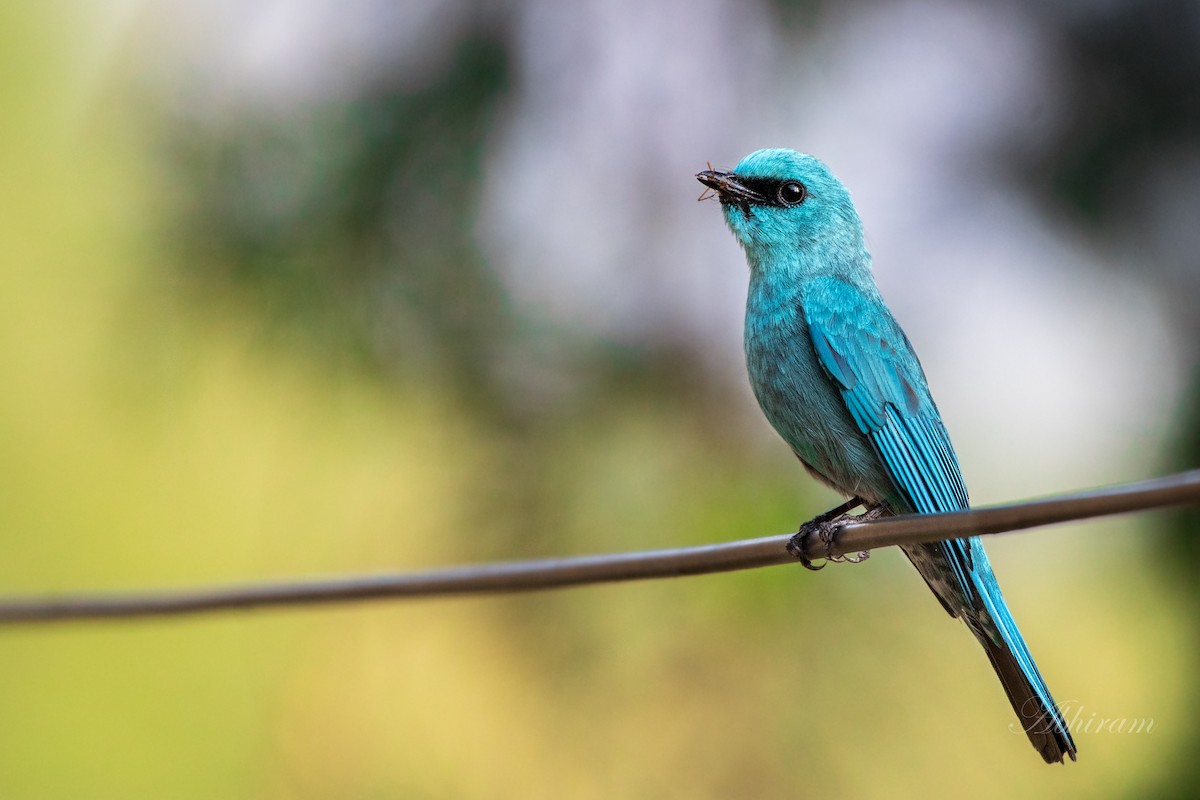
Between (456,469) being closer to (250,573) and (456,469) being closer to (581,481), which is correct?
(581,481)

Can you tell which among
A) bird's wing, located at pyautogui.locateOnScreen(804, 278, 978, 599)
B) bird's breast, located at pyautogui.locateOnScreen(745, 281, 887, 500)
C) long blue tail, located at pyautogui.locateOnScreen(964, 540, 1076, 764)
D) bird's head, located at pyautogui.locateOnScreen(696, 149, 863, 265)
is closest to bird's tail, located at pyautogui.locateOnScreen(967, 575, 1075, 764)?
long blue tail, located at pyautogui.locateOnScreen(964, 540, 1076, 764)

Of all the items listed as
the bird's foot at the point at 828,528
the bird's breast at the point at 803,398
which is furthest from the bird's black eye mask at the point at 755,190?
the bird's foot at the point at 828,528

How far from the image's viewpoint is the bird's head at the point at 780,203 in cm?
287

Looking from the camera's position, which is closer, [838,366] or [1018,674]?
[1018,674]

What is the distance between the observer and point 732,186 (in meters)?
2.90

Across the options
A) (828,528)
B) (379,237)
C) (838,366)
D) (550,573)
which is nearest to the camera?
(550,573)

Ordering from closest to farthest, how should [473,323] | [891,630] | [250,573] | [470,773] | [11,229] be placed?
1. [891,630]
2. [473,323]
3. [470,773]
4. [250,573]
5. [11,229]

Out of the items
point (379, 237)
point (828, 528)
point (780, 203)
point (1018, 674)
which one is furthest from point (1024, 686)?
point (379, 237)

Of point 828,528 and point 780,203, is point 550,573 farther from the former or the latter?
point 780,203

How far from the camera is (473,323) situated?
14.2 ft

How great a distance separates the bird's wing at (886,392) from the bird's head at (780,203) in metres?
0.14

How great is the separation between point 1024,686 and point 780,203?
131cm

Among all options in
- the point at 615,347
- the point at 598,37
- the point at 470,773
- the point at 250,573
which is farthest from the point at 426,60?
the point at 250,573

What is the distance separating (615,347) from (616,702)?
1.34 metres
